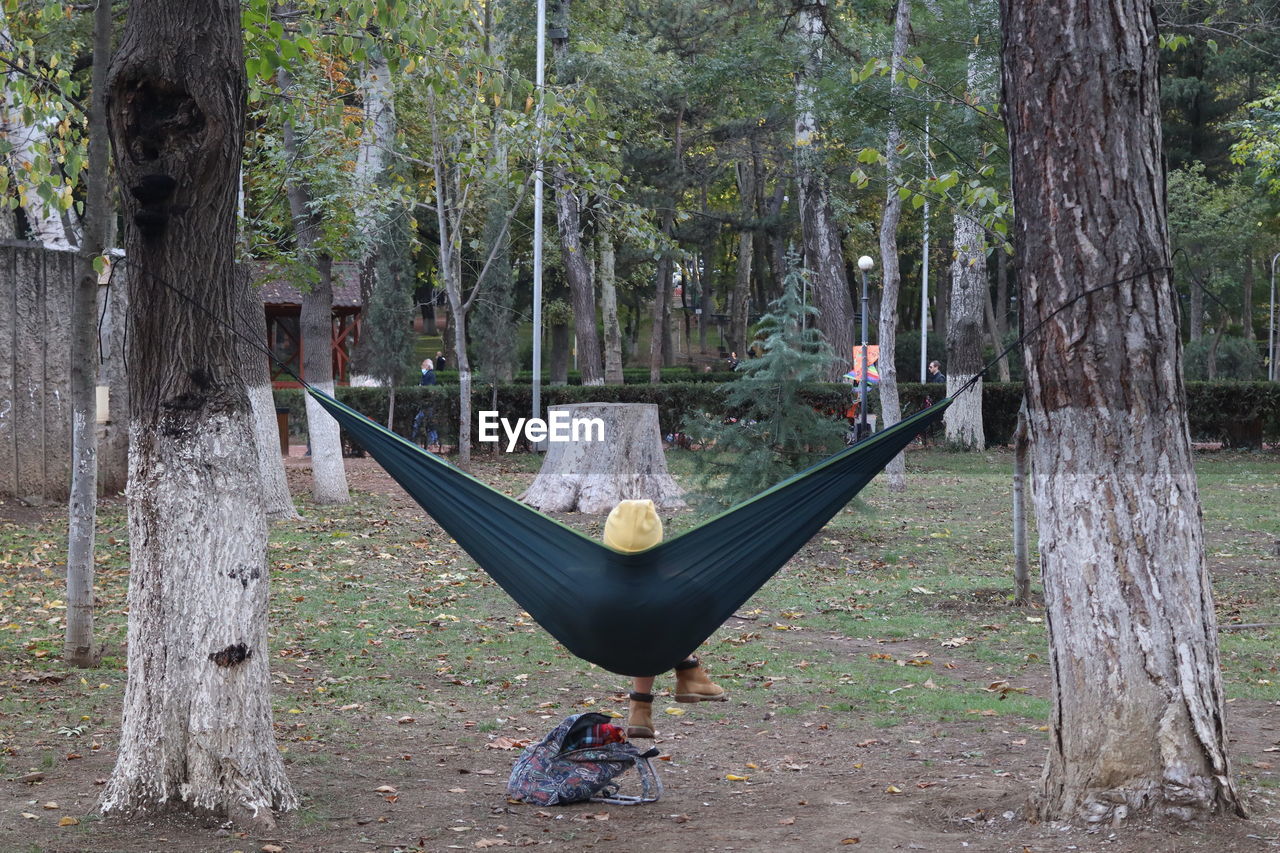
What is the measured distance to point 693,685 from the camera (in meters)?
5.07

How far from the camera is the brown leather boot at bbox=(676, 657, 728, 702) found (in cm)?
505

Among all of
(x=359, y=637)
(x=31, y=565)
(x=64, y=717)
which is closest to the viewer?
(x=64, y=717)

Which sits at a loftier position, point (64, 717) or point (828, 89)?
point (828, 89)

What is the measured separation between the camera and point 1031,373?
4250mm

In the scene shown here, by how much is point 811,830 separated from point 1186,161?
92.6 feet

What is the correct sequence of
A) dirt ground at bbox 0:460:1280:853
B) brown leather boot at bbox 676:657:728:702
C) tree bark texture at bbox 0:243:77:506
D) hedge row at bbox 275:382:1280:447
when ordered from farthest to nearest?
1. hedge row at bbox 275:382:1280:447
2. tree bark texture at bbox 0:243:77:506
3. brown leather boot at bbox 676:657:728:702
4. dirt ground at bbox 0:460:1280:853

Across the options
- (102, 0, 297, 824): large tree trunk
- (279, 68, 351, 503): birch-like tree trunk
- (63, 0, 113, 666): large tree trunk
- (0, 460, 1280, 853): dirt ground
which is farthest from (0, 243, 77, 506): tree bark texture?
(102, 0, 297, 824): large tree trunk

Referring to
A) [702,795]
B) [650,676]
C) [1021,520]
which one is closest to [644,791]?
[702,795]

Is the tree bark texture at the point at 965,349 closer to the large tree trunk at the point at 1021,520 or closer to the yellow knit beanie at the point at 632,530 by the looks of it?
the large tree trunk at the point at 1021,520

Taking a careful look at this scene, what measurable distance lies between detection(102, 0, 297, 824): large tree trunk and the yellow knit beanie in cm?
121

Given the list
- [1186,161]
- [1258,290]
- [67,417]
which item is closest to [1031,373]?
[67,417]

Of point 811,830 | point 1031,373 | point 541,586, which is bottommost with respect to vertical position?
point 811,830

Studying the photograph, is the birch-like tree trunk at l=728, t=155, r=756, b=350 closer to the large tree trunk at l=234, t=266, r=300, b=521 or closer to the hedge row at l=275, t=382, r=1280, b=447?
the hedge row at l=275, t=382, r=1280, b=447

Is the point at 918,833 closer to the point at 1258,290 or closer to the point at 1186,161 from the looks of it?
the point at 1186,161
